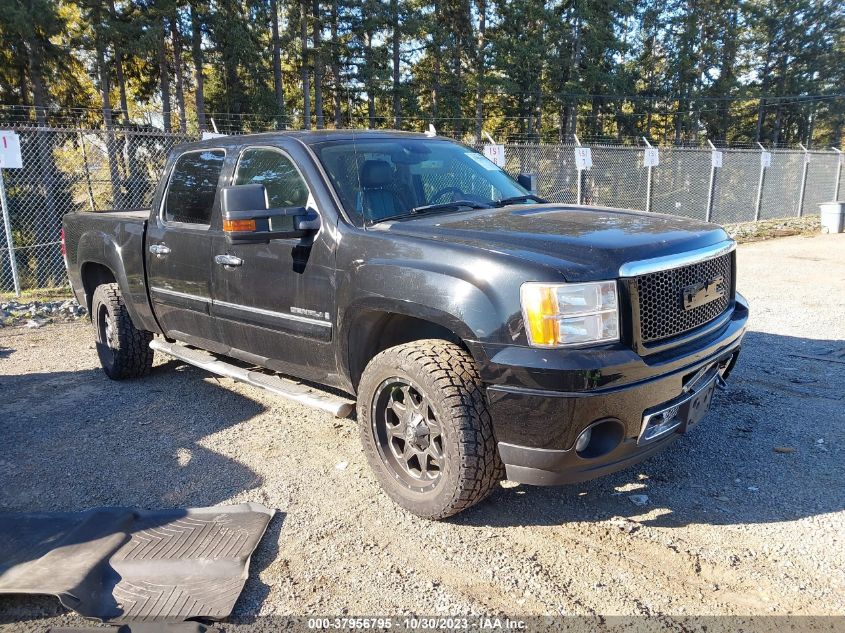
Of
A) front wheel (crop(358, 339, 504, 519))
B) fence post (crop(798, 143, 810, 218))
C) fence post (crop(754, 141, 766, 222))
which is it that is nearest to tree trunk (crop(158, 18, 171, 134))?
fence post (crop(754, 141, 766, 222))

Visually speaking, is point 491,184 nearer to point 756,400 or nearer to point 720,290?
point 720,290

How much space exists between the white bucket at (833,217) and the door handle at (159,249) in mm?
16920

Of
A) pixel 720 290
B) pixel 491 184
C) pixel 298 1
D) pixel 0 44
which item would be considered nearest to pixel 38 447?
pixel 491 184

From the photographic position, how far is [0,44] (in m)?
21.7

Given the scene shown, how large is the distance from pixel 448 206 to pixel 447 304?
3.59ft

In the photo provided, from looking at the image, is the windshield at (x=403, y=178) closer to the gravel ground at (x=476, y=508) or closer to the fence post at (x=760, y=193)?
the gravel ground at (x=476, y=508)

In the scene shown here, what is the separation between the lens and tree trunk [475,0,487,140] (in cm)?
3189

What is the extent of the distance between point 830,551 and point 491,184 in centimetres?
282

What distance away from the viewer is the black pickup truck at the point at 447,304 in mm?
2693

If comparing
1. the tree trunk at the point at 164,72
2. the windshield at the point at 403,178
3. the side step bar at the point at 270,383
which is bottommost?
the side step bar at the point at 270,383

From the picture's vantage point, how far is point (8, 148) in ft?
28.6

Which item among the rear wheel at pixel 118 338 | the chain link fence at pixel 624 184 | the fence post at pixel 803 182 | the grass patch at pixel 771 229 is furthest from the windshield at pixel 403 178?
the fence post at pixel 803 182

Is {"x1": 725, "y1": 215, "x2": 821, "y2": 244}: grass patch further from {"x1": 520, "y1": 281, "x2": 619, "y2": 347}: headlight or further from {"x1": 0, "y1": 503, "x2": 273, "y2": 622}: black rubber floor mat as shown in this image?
{"x1": 0, "y1": 503, "x2": 273, "y2": 622}: black rubber floor mat

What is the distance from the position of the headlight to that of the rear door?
2.50m
